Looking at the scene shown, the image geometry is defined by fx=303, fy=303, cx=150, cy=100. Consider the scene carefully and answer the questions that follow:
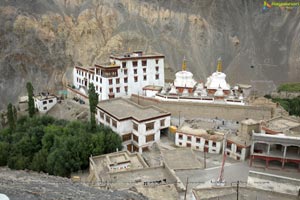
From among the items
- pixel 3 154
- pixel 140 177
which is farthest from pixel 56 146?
pixel 140 177

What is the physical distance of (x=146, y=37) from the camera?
63.7 meters

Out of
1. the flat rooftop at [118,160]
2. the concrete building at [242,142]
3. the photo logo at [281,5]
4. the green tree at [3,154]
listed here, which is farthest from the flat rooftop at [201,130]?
the photo logo at [281,5]

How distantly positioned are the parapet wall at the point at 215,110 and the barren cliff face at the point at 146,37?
2202cm

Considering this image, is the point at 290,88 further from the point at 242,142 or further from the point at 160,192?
the point at 160,192

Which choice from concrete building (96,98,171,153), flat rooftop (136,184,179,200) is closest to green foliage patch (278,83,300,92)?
concrete building (96,98,171,153)

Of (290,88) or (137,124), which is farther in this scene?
(290,88)

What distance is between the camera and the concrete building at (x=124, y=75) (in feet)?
132

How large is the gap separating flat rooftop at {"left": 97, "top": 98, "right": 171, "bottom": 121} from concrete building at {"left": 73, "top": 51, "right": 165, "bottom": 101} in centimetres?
377

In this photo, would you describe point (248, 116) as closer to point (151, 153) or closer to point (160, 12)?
point (151, 153)

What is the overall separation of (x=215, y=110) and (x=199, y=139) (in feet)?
22.1

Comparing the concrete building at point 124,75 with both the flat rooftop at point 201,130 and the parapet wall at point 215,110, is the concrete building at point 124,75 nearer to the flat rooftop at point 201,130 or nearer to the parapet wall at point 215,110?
the parapet wall at point 215,110

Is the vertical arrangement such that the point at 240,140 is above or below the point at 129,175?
above

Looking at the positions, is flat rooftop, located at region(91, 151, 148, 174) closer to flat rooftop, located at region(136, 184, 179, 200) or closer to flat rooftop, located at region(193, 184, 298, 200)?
flat rooftop, located at region(136, 184, 179, 200)

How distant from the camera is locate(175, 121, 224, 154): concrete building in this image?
29.7 meters
